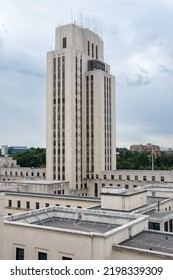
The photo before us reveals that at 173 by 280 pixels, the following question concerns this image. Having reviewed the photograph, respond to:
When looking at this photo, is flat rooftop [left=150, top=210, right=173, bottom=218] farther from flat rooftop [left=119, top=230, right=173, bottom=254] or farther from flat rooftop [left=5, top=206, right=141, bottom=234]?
flat rooftop [left=119, top=230, right=173, bottom=254]

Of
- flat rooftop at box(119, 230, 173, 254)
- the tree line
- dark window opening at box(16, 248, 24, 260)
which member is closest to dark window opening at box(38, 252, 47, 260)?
dark window opening at box(16, 248, 24, 260)

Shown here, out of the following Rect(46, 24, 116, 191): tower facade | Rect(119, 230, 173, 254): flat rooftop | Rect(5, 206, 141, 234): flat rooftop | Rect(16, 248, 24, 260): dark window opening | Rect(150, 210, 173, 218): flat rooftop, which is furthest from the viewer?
Rect(46, 24, 116, 191): tower facade

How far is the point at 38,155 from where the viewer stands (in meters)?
184

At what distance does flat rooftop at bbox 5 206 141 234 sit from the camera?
113ft

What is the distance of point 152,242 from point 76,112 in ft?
255

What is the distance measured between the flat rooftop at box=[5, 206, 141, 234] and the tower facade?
6146cm

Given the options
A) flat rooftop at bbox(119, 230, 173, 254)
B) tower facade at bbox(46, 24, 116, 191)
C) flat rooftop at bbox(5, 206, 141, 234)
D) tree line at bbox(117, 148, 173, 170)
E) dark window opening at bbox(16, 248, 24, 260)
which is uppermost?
tower facade at bbox(46, 24, 116, 191)

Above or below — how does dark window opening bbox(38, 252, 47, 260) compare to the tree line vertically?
below

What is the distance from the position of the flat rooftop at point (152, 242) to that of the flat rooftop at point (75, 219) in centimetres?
308

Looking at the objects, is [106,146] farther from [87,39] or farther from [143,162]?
[143,162]

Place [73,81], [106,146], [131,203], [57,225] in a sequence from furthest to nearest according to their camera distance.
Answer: [106,146]
[73,81]
[131,203]
[57,225]

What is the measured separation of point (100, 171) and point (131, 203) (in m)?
60.1

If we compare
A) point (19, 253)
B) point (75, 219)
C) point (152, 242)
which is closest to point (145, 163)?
point (75, 219)

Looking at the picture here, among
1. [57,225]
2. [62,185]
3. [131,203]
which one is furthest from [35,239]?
[62,185]
